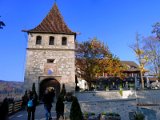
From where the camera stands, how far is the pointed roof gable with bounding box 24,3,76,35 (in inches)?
993

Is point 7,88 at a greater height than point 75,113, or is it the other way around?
point 7,88

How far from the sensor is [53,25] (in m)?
26.6

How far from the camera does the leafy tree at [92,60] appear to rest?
3284 centimetres

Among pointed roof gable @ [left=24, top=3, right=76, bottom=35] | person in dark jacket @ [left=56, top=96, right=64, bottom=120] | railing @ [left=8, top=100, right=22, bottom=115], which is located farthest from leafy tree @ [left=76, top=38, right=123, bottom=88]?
person in dark jacket @ [left=56, top=96, right=64, bottom=120]

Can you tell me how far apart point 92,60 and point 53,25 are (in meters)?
9.89

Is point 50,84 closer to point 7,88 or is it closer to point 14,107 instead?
point 14,107

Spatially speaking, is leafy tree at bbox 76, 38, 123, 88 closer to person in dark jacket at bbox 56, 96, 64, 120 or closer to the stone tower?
the stone tower

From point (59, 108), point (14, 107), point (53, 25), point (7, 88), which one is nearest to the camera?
point (59, 108)

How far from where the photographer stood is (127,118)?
14422 mm

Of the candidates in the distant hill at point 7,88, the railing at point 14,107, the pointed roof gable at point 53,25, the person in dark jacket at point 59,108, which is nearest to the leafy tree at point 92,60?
the pointed roof gable at point 53,25

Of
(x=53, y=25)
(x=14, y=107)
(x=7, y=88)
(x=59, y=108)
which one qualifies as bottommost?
(x=14, y=107)

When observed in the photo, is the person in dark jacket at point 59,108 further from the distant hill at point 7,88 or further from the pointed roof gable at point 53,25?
the distant hill at point 7,88

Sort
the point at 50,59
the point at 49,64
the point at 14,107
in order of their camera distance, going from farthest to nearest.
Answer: the point at 50,59
the point at 49,64
the point at 14,107

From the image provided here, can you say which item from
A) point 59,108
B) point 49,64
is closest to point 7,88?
point 49,64
